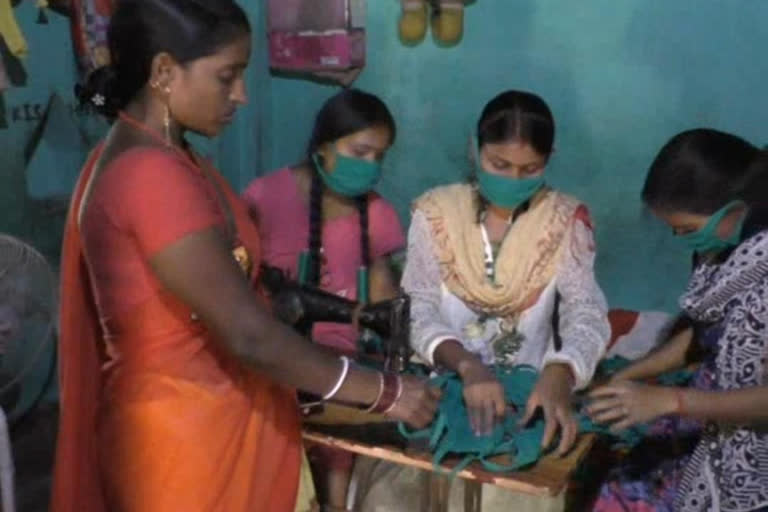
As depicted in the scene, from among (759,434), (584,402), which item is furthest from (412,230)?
(759,434)

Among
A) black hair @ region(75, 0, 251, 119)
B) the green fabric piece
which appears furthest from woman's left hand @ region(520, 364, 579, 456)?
black hair @ region(75, 0, 251, 119)

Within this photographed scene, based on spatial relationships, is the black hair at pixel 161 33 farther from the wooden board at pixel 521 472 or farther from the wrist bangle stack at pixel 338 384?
the wooden board at pixel 521 472

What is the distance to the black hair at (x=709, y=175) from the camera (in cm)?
203

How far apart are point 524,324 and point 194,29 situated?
4.21 feet

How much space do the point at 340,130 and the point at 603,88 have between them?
141cm

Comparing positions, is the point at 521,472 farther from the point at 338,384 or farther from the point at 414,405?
the point at 338,384

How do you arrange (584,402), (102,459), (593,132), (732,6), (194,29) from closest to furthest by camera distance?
(194,29) → (102,459) → (584,402) → (732,6) → (593,132)

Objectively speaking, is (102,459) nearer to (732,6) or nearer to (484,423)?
(484,423)

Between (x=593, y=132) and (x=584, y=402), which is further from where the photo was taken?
(x=593, y=132)

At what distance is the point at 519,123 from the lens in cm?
239

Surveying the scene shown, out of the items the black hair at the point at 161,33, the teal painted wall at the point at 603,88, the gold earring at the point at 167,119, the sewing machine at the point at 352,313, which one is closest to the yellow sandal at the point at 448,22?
the teal painted wall at the point at 603,88

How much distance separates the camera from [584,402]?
201 centimetres

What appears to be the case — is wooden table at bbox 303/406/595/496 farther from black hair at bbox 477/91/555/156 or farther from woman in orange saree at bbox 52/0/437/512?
black hair at bbox 477/91/555/156

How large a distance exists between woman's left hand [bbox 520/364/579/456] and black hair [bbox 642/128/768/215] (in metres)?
0.45
